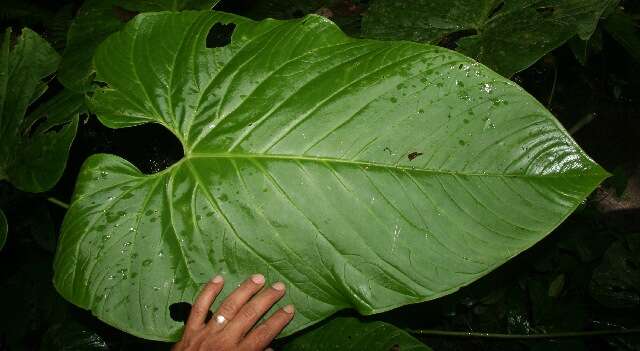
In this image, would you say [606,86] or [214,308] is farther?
[606,86]

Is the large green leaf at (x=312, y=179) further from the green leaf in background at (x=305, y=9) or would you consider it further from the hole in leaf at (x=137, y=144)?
the green leaf in background at (x=305, y=9)

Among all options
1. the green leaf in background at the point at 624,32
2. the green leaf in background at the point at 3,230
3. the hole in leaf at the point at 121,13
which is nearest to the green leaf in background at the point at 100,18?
the hole in leaf at the point at 121,13

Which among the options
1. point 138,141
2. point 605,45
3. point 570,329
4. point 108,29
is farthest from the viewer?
point 605,45

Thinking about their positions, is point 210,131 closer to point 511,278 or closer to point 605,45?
point 511,278

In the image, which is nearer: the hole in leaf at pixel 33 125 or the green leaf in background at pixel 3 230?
the green leaf in background at pixel 3 230

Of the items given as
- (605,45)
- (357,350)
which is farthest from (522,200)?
(605,45)

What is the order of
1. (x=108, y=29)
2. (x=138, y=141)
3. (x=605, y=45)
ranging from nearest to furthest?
(x=108, y=29) → (x=138, y=141) → (x=605, y=45)
